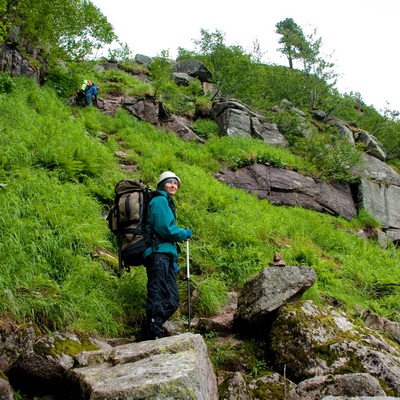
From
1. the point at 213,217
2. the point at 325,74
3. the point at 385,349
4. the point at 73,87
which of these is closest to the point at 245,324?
the point at 385,349

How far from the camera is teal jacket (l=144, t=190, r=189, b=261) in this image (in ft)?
16.6

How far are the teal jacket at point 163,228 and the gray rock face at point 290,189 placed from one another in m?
10.0

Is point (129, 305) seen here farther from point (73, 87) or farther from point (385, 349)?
point (73, 87)

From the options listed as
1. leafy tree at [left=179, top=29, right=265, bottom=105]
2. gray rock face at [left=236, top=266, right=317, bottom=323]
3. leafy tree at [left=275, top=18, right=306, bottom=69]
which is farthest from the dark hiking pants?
leafy tree at [left=275, top=18, right=306, bottom=69]

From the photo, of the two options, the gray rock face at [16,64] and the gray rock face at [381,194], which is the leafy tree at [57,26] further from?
the gray rock face at [381,194]

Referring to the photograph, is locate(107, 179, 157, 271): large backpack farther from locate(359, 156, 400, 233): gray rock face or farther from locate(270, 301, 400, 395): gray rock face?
locate(359, 156, 400, 233): gray rock face

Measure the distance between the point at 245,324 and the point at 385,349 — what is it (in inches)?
69.4

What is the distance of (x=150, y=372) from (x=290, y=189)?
13212 mm

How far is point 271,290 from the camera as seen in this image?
5480 mm

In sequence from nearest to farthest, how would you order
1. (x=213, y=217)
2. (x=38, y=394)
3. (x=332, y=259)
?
1. (x=38, y=394)
2. (x=213, y=217)
3. (x=332, y=259)

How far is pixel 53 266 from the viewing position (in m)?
5.54

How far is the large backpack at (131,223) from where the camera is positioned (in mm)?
5219

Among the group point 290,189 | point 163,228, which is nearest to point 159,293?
point 163,228

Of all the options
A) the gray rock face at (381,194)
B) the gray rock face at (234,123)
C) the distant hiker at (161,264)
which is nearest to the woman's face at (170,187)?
the distant hiker at (161,264)
